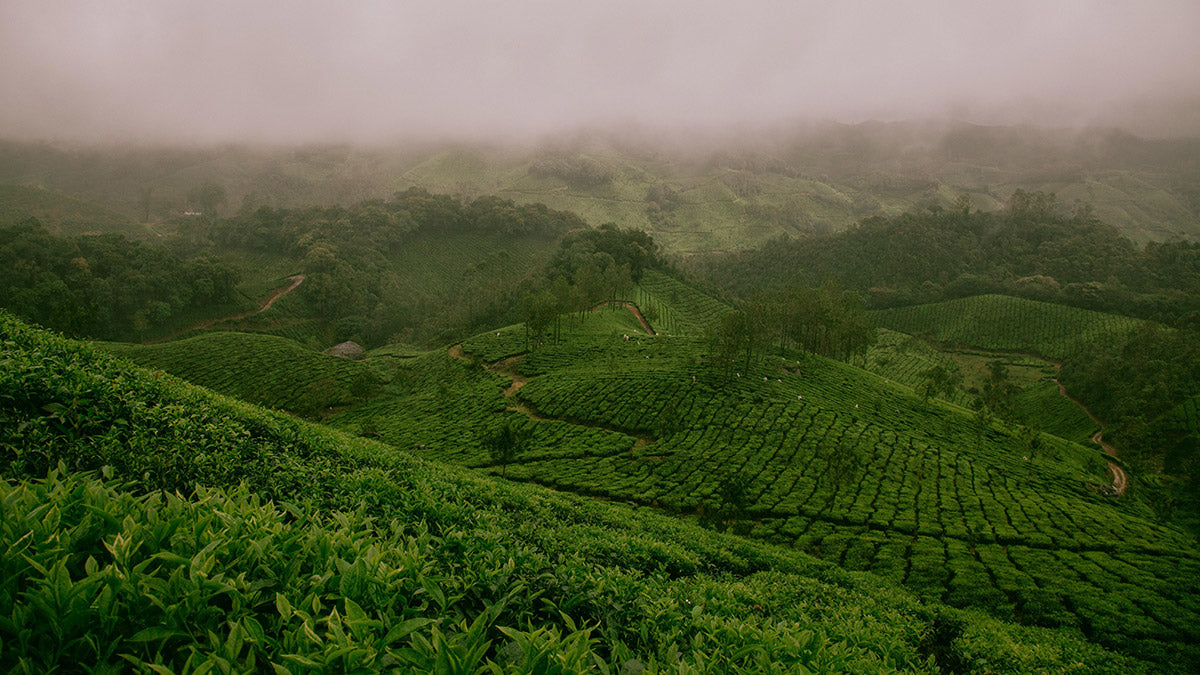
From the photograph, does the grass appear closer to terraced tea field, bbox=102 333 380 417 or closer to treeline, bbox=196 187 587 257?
treeline, bbox=196 187 587 257

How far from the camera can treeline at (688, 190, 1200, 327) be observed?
102812 millimetres

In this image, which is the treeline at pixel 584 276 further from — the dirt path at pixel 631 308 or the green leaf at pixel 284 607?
the green leaf at pixel 284 607

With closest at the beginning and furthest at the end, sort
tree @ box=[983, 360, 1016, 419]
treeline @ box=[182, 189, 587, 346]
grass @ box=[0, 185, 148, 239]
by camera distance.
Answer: tree @ box=[983, 360, 1016, 419], treeline @ box=[182, 189, 587, 346], grass @ box=[0, 185, 148, 239]

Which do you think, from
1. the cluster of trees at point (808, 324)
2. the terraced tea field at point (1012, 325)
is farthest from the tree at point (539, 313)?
the terraced tea field at point (1012, 325)

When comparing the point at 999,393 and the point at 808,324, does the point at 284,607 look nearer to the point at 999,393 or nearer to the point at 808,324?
the point at 808,324

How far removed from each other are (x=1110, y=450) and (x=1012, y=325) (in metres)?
53.0

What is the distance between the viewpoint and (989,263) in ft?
431

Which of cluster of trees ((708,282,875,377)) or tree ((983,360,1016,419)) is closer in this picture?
tree ((983,360,1016,419))

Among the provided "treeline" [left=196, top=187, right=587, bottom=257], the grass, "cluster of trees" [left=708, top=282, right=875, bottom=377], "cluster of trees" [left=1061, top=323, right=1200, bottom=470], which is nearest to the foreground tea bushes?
"cluster of trees" [left=708, top=282, right=875, bottom=377]

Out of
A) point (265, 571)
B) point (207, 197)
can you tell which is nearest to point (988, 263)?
point (265, 571)

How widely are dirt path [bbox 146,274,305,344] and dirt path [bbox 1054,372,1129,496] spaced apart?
109 metres

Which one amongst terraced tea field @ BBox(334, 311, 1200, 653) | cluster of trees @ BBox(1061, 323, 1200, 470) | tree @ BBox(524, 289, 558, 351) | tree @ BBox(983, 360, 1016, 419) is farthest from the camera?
tree @ BBox(524, 289, 558, 351)

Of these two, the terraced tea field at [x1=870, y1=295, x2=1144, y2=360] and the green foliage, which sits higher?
the green foliage

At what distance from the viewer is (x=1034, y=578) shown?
58.1 feet
